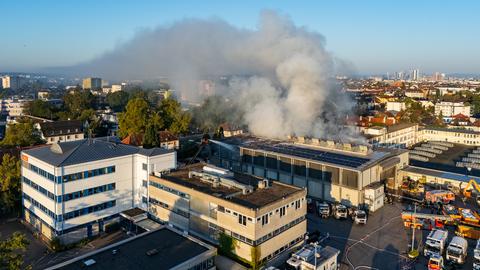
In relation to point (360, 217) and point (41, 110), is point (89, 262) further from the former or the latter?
point (41, 110)

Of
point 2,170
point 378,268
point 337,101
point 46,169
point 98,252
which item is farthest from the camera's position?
point 337,101

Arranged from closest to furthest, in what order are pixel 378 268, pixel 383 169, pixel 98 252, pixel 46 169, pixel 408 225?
1. pixel 98 252
2. pixel 378 268
3. pixel 46 169
4. pixel 408 225
5. pixel 383 169

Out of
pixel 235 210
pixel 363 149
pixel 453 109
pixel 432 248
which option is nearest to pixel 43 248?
pixel 235 210

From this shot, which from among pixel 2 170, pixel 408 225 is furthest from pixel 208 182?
pixel 2 170

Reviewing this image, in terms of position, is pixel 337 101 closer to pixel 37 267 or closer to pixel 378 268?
pixel 378 268

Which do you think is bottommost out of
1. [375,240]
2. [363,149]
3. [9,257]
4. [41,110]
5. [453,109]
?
[375,240]

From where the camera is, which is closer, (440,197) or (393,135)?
(440,197)
